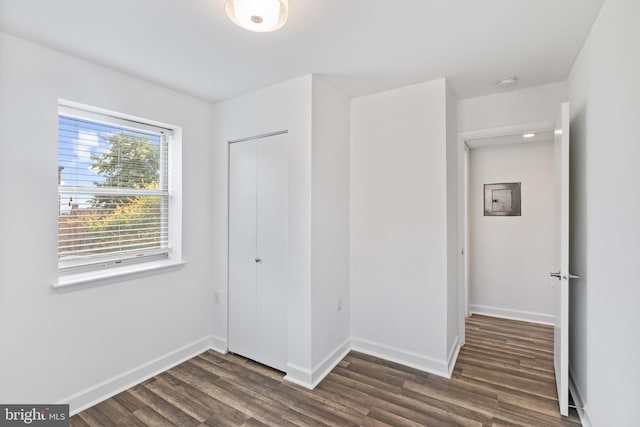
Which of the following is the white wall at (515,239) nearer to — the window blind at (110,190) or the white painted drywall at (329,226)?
the white painted drywall at (329,226)

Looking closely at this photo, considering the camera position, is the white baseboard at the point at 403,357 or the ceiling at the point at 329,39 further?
the white baseboard at the point at 403,357

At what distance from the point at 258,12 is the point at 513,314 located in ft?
14.0

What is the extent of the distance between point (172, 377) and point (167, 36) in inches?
102

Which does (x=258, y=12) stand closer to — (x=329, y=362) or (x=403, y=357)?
(x=329, y=362)

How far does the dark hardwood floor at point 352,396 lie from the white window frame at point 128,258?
0.92 m

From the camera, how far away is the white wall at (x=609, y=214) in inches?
50.0

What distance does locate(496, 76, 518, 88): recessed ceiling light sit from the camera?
2.49m

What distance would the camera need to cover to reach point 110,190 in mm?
2426

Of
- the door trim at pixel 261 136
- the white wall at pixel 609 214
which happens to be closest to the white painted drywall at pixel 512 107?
the white wall at pixel 609 214

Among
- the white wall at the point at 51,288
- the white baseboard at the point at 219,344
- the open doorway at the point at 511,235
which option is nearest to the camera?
the white wall at the point at 51,288

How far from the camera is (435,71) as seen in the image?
238cm

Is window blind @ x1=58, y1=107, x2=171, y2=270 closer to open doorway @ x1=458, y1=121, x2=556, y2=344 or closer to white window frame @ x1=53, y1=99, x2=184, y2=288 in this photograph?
white window frame @ x1=53, y1=99, x2=184, y2=288

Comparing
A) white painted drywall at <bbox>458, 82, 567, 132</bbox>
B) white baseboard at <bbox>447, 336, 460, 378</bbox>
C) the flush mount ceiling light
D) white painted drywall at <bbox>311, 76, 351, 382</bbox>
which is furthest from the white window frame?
white painted drywall at <bbox>458, 82, 567, 132</bbox>

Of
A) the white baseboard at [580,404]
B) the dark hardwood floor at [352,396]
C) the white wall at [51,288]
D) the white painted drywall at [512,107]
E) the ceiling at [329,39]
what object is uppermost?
the ceiling at [329,39]
